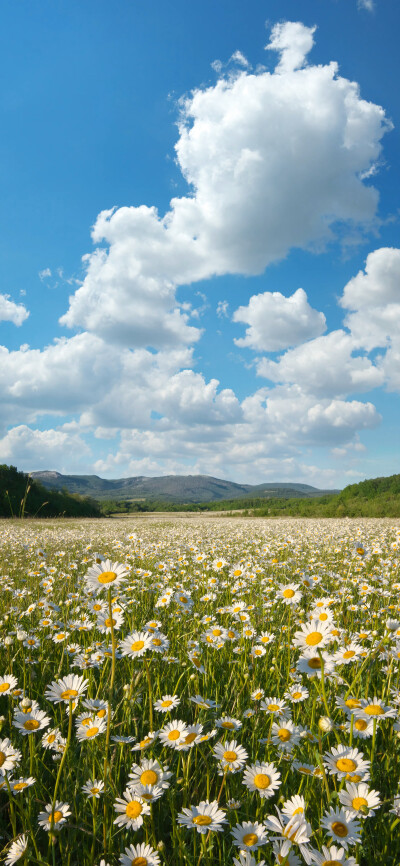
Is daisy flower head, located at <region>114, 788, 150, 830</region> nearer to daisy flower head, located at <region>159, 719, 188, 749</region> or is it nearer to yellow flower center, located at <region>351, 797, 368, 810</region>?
daisy flower head, located at <region>159, 719, 188, 749</region>

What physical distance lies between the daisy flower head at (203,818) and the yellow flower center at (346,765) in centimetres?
57

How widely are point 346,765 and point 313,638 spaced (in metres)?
0.54

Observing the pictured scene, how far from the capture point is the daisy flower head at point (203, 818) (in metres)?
1.76

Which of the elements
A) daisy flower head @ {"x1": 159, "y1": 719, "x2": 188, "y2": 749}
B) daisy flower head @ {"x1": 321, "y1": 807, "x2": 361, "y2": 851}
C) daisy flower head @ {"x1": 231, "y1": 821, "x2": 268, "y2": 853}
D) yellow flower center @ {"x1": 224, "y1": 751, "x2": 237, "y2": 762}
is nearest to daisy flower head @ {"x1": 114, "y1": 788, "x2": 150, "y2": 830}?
daisy flower head @ {"x1": 159, "y1": 719, "x2": 188, "y2": 749}

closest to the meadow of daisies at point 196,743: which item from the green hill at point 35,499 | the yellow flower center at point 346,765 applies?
the yellow flower center at point 346,765

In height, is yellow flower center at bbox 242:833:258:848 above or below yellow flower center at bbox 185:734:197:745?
below

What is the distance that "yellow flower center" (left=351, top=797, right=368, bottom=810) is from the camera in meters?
1.81

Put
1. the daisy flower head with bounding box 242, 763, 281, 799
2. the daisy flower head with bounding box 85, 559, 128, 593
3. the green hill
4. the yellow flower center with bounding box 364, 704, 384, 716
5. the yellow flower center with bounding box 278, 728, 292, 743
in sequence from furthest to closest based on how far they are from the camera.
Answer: the green hill
the yellow flower center with bounding box 278, 728, 292, 743
the yellow flower center with bounding box 364, 704, 384, 716
the daisy flower head with bounding box 85, 559, 128, 593
the daisy flower head with bounding box 242, 763, 281, 799

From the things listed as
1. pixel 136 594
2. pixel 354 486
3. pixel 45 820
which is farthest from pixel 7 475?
pixel 45 820

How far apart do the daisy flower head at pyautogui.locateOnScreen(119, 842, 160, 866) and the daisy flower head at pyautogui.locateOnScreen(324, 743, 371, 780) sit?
2.73ft

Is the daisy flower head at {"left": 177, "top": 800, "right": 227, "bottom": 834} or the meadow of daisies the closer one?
the daisy flower head at {"left": 177, "top": 800, "right": 227, "bottom": 834}

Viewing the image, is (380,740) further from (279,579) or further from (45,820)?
(279,579)

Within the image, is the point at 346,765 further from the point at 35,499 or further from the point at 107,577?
the point at 35,499

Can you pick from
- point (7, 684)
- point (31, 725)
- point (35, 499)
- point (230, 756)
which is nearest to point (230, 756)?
point (230, 756)
